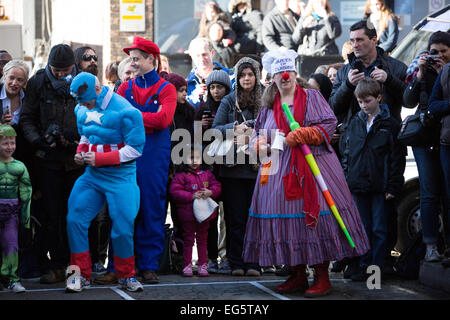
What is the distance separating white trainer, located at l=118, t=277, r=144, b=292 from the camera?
7477 mm

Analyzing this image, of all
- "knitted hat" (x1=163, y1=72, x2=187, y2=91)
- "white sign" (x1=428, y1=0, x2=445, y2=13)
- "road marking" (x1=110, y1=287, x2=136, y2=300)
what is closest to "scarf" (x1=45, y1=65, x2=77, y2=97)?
"knitted hat" (x1=163, y1=72, x2=187, y2=91)

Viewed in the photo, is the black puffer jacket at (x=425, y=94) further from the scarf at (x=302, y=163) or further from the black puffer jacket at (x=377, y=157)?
the scarf at (x=302, y=163)

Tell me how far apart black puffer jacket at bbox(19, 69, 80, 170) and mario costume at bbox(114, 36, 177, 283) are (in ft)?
2.01

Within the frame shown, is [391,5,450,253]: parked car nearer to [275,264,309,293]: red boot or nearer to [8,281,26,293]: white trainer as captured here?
[275,264,309,293]: red boot

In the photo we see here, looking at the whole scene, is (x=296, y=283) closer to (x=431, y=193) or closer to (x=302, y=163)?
(x=302, y=163)

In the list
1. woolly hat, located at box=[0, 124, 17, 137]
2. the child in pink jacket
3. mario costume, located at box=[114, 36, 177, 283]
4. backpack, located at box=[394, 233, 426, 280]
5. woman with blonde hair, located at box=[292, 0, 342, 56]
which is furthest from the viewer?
woman with blonde hair, located at box=[292, 0, 342, 56]

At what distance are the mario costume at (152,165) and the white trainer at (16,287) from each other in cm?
110

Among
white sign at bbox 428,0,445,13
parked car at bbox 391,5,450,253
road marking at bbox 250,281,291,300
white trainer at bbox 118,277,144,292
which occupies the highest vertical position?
white sign at bbox 428,0,445,13

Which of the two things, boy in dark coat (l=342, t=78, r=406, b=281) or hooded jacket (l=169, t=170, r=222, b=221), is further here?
hooded jacket (l=169, t=170, r=222, b=221)

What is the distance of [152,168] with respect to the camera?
8.05 m

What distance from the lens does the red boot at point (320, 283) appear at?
24.1 ft

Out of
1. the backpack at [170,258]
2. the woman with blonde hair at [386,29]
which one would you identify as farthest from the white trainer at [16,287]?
the woman with blonde hair at [386,29]

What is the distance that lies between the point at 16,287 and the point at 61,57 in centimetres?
217
